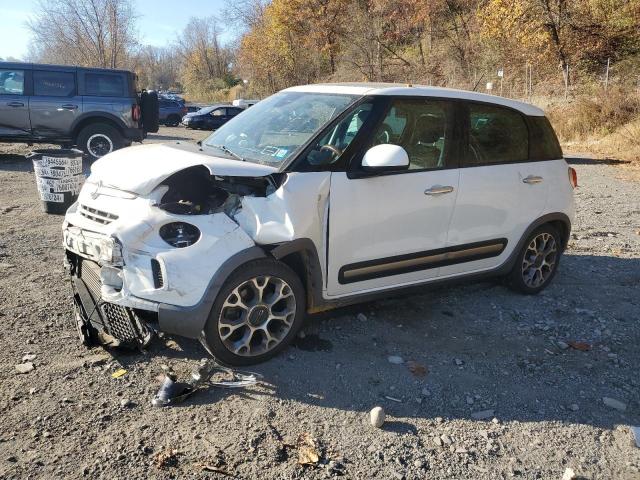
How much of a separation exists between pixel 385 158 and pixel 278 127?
2.97ft

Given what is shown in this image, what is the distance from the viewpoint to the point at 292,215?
3455mm

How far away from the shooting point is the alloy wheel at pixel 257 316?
3.42m

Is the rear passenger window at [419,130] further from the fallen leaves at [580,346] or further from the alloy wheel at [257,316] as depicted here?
the fallen leaves at [580,346]

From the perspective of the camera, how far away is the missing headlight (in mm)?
3309

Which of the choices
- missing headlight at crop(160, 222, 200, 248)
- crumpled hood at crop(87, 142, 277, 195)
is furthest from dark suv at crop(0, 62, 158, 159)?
missing headlight at crop(160, 222, 200, 248)

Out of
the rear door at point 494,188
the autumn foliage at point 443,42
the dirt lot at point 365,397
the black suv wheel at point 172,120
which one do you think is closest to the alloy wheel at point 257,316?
the dirt lot at point 365,397

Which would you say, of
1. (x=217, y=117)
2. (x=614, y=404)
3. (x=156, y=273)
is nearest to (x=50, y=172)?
(x=156, y=273)

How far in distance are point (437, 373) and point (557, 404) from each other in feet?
2.38

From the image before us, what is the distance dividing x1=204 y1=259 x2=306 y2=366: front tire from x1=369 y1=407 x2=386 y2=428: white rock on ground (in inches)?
33.0

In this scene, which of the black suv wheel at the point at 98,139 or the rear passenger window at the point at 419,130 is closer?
the rear passenger window at the point at 419,130

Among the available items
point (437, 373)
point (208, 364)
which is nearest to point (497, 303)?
point (437, 373)

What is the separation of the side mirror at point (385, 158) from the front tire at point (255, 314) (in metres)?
0.87

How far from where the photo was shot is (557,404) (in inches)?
132

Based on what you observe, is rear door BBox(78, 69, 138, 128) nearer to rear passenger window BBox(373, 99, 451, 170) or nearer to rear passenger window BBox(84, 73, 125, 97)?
rear passenger window BBox(84, 73, 125, 97)
